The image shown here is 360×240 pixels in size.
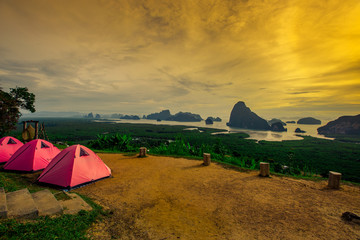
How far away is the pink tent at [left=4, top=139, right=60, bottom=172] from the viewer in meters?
8.20

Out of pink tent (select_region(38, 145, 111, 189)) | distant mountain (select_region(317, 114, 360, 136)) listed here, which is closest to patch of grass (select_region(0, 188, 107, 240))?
pink tent (select_region(38, 145, 111, 189))

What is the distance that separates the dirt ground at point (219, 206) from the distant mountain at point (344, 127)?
159 m

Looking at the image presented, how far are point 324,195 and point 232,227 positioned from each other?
201 inches

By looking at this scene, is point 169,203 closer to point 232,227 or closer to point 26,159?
point 232,227

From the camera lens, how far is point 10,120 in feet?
49.4

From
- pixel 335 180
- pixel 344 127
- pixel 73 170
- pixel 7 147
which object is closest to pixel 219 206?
pixel 335 180

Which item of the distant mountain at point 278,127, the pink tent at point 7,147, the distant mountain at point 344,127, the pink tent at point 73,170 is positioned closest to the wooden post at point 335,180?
the pink tent at point 73,170

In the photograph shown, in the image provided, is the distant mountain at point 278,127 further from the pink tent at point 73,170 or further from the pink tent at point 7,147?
the pink tent at point 7,147

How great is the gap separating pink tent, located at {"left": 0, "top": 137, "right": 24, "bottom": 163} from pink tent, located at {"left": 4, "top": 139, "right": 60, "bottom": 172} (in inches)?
70.1

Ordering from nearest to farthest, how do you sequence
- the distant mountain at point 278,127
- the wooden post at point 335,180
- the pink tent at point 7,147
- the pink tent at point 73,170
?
the pink tent at point 73,170
the wooden post at point 335,180
the pink tent at point 7,147
the distant mountain at point 278,127

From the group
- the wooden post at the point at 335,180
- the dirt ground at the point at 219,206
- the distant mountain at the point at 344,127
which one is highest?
the distant mountain at the point at 344,127

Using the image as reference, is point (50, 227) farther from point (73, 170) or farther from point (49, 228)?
point (73, 170)

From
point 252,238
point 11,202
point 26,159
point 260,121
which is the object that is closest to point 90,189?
point 11,202

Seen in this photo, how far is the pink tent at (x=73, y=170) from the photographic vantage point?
21.8ft
